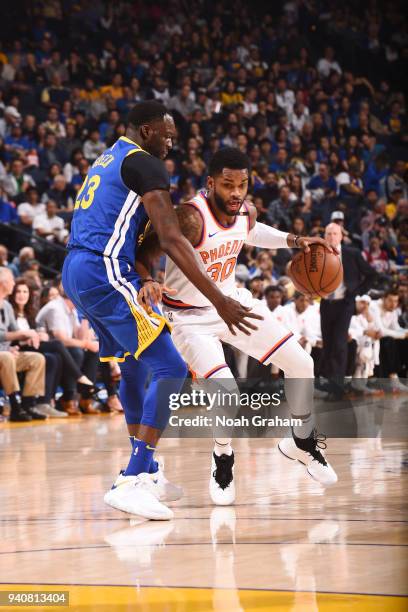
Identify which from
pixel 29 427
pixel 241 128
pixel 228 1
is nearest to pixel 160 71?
pixel 241 128

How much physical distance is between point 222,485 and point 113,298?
105 centimetres

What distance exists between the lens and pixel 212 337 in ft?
16.9

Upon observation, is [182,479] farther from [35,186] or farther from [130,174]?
[35,186]

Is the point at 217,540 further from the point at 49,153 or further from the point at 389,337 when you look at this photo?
the point at 49,153

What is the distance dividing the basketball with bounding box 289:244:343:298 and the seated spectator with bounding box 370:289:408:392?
710 cm

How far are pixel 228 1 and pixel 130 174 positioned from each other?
16.3m

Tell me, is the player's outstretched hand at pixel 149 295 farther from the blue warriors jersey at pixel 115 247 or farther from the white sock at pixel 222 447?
the white sock at pixel 222 447

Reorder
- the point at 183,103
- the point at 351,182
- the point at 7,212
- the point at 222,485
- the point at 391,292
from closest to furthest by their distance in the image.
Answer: the point at 222,485, the point at 7,212, the point at 391,292, the point at 183,103, the point at 351,182

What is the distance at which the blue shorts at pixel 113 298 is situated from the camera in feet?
14.2

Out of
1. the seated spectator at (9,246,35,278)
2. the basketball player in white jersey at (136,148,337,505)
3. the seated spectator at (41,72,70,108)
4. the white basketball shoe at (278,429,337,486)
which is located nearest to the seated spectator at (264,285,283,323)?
the seated spectator at (9,246,35,278)

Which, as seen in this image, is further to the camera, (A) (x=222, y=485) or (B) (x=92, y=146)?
(B) (x=92, y=146)

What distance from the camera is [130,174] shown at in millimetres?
4359

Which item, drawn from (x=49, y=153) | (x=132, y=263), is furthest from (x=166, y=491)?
(x=49, y=153)

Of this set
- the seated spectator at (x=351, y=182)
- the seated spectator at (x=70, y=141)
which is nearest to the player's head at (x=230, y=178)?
the seated spectator at (x=70, y=141)
